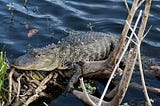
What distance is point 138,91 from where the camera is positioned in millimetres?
5871

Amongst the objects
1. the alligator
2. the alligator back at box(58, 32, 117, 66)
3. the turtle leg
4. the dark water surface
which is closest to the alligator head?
the alligator

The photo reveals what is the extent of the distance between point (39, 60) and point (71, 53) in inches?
32.4

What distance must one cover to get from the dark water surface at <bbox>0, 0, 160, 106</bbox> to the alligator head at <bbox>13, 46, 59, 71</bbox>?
0.84 meters

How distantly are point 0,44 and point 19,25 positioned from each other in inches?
32.4

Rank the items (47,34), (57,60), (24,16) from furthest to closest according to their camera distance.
Answer: 1. (24,16)
2. (47,34)
3. (57,60)

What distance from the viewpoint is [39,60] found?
596 centimetres

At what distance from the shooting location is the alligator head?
18.6 ft

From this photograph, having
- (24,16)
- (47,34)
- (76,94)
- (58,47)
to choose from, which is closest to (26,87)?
(76,94)

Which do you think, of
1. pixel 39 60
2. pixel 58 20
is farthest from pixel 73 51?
pixel 58 20

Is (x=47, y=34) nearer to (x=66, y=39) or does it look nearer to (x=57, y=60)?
(x=66, y=39)

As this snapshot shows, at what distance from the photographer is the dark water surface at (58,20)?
286 inches

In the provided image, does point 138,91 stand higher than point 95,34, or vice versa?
point 95,34

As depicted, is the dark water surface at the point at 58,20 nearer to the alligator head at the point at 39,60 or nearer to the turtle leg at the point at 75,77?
the alligator head at the point at 39,60

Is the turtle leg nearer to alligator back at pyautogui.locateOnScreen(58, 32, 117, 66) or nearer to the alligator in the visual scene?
the alligator
